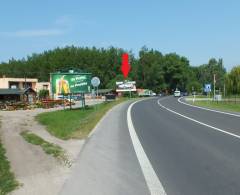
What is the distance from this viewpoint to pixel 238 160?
38.9 ft

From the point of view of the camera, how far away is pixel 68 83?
5575 centimetres

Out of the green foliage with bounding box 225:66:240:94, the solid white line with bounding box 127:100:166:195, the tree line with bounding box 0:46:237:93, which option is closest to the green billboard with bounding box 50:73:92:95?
the solid white line with bounding box 127:100:166:195

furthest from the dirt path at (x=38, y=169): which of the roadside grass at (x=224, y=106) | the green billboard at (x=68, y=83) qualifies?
the green billboard at (x=68, y=83)

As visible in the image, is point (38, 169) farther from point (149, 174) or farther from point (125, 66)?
point (125, 66)

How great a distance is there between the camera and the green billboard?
183 feet

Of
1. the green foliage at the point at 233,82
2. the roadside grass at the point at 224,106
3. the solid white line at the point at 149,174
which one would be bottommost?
the roadside grass at the point at 224,106

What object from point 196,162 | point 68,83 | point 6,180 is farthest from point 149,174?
point 68,83

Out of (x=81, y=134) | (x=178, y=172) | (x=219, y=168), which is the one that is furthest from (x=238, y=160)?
(x=81, y=134)

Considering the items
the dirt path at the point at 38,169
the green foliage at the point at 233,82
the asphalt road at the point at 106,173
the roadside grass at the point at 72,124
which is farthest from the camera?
the green foliage at the point at 233,82

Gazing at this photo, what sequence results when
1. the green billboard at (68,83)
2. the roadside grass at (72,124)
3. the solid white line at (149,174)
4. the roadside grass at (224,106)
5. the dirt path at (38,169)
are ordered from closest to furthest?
the solid white line at (149,174) < the dirt path at (38,169) < the roadside grass at (72,124) < the roadside grass at (224,106) < the green billboard at (68,83)

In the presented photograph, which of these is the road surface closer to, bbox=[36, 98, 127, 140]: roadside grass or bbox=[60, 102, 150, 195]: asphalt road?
bbox=[60, 102, 150, 195]: asphalt road

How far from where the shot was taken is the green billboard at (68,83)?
55688mm

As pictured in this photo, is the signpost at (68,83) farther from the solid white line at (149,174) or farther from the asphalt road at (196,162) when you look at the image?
the solid white line at (149,174)

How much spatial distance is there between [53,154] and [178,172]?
5.11 metres
